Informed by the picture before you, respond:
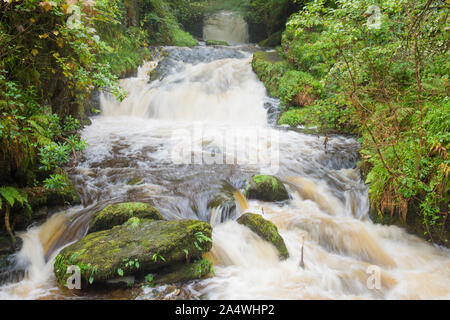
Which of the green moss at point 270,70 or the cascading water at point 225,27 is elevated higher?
the cascading water at point 225,27

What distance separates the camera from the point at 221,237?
3887mm

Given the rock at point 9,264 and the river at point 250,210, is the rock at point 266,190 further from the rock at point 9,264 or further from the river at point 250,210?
the rock at point 9,264

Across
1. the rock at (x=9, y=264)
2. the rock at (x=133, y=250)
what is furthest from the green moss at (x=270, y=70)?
the rock at (x=9, y=264)

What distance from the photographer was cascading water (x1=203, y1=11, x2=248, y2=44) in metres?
25.9

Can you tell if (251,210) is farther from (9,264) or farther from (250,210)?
(9,264)

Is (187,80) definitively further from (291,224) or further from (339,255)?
(339,255)

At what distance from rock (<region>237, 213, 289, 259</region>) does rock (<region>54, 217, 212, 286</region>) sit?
2.67 feet

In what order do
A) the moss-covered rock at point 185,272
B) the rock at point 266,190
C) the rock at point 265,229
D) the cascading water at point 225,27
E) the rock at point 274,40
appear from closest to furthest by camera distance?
1. the moss-covered rock at point 185,272
2. the rock at point 265,229
3. the rock at point 266,190
4. the rock at point 274,40
5. the cascading water at point 225,27

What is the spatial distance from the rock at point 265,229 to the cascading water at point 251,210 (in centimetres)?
10

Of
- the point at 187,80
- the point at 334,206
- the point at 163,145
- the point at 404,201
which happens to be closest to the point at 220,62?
the point at 187,80

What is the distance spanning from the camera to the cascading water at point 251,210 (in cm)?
319

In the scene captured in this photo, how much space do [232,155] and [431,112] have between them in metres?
4.04
